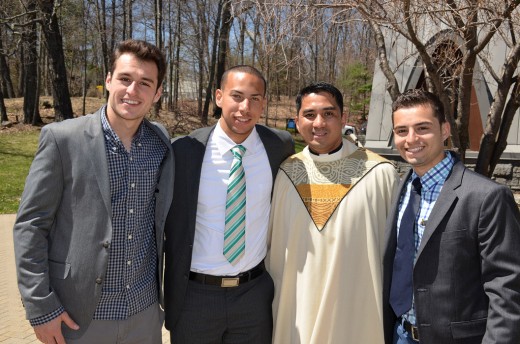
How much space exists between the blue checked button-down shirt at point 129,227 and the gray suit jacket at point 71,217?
0.25ft

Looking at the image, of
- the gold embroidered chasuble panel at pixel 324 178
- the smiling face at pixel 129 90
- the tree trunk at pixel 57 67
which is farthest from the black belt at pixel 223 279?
the tree trunk at pixel 57 67

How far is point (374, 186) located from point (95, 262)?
1694 millimetres

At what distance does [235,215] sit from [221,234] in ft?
0.48

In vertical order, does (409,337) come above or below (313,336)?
above

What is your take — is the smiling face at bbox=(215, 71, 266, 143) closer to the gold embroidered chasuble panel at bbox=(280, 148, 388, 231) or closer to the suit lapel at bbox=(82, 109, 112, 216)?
the gold embroidered chasuble panel at bbox=(280, 148, 388, 231)

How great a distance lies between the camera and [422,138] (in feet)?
8.01

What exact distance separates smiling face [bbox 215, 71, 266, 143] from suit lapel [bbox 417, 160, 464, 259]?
1270mm

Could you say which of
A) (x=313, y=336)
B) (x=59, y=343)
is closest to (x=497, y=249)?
(x=313, y=336)

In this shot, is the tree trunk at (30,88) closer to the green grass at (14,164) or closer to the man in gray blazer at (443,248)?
the green grass at (14,164)

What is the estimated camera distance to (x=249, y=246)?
3004 millimetres

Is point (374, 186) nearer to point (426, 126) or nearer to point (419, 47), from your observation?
point (426, 126)

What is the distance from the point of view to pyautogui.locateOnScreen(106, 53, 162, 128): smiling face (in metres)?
2.56

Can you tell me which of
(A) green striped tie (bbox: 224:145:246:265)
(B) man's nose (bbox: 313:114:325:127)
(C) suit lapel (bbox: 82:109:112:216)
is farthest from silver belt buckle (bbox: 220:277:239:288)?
(B) man's nose (bbox: 313:114:325:127)

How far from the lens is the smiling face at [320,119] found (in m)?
3.05
